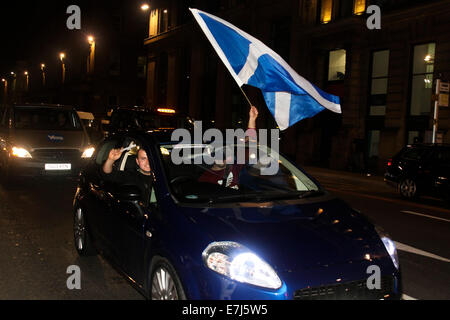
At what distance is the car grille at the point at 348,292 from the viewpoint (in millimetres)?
3115

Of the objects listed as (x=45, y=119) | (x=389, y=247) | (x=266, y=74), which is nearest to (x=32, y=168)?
(x=45, y=119)

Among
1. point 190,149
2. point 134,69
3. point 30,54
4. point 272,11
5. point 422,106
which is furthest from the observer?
point 30,54

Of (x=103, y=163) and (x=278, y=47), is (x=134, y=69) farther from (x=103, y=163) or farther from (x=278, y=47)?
(x=103, y=163)

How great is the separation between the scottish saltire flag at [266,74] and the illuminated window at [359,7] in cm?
1765

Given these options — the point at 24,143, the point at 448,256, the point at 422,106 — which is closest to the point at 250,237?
the point at 448,256

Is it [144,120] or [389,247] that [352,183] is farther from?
[389,247]

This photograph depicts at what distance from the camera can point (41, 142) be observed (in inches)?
451

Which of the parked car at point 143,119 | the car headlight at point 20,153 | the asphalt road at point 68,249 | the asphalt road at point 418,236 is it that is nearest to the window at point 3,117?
the car headlight at point 20,153

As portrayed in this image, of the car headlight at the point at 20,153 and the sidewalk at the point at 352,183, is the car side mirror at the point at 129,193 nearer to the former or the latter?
the car headlight at the point at 20,153

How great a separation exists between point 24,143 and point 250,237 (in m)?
9.43

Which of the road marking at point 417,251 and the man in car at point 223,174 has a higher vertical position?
the man in car at point 223,174

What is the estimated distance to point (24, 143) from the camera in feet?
37.0

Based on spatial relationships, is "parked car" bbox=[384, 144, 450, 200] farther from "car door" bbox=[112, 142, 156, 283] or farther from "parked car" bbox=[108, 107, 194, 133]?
"car door" bbox=[112, 142, 156, 283]

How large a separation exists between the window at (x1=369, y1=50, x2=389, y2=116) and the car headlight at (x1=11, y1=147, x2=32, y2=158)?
16.5 meters
